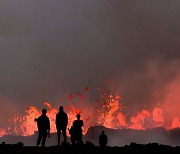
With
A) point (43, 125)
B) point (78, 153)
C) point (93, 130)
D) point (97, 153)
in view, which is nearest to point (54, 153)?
point (78, 153)

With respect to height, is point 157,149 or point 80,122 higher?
point 80,122

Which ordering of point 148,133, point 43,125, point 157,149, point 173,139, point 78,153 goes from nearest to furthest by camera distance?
point 78,153, point 157,149, point 43,125, point 173,139, point 148,133

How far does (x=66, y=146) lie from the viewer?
688 inches

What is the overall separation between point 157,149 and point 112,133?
182168 millimetres

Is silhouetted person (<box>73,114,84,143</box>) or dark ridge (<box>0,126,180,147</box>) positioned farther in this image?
dark ridge (<box>0,126,180,147</box>)

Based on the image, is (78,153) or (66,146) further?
(66,146)

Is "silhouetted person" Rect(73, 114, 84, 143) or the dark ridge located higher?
the dark ridge

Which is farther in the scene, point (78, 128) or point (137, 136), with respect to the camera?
point (137, 136)

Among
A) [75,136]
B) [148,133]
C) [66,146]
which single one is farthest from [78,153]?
[148,133]

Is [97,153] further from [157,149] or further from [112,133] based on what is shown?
[112,133]

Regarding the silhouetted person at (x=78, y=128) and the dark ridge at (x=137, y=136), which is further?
the dark ridge at (x=137, y=136)

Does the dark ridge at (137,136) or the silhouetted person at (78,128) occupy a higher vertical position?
the dark ridge at (137,136)

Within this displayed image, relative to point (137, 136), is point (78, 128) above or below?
below

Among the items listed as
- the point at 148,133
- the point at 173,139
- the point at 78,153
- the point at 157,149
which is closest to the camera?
the point at 78,153
